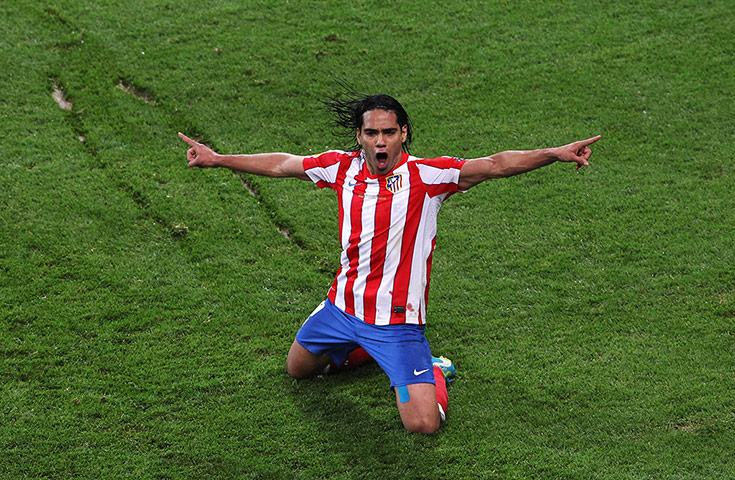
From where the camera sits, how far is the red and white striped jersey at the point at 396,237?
6359 mm

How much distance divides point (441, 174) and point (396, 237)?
0.56 meters

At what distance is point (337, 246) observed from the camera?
854cm

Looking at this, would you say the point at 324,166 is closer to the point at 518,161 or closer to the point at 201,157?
the point at 201,157

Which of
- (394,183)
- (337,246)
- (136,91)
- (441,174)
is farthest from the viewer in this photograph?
(136,91)

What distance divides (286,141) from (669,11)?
5.71 meters

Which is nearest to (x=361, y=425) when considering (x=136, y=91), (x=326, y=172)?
(x=326, y=172)

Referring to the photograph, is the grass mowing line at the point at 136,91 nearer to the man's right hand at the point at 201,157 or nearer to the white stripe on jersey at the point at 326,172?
the man's right hand at the point at 201,157

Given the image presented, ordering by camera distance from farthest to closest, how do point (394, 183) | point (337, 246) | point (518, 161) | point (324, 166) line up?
point (337, 246) → point (324, 166) → point (394, 183) → point (518, 161)

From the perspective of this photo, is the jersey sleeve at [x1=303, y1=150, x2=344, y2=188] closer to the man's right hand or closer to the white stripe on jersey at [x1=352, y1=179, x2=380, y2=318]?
the white stripe on jersey at [x1=352, y1=179, x2=380, y2=318]

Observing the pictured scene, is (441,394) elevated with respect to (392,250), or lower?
lower

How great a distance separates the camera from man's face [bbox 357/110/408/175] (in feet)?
20.8

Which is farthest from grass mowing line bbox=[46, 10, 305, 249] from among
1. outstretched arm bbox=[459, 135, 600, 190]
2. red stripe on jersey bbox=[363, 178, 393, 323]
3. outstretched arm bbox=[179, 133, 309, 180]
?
outstretched arm bbox=[459, 135, 600, 190]

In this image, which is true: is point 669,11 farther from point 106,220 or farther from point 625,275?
point 106,220

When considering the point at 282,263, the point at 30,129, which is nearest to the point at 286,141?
the point at 282,263
